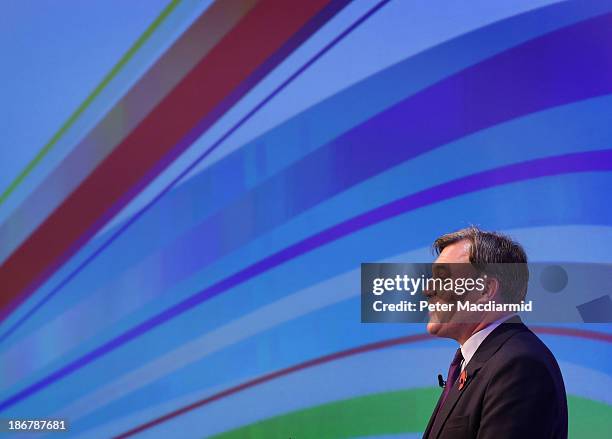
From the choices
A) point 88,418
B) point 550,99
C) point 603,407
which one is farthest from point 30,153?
point 603,407

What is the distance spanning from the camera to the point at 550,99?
6.54ft

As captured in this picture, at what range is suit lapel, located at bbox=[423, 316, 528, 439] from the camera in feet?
5.52

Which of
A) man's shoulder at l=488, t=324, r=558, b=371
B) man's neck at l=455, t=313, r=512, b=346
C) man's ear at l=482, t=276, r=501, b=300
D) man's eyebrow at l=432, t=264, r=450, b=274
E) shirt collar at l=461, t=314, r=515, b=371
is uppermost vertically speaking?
man's eyebrow at l=432, t=264, r=450, b=274

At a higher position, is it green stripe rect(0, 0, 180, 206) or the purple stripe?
green stripe rect(0, 0, 180, 206)

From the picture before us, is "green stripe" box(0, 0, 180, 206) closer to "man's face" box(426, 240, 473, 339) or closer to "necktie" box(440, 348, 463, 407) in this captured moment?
"man's face" box(426, 240, 473, 339)

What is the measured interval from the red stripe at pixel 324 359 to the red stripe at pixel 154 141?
53 centimetres

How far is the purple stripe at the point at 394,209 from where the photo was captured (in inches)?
77.7

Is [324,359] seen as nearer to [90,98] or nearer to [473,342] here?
[473,342]

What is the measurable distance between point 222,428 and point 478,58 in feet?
4.11

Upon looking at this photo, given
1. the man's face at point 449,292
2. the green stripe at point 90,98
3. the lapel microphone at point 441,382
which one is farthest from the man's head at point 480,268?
the green stripe at point 90,98

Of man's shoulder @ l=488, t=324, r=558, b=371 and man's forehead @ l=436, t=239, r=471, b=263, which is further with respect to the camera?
man's forehead @ l=436, t=239, r=471, b=263

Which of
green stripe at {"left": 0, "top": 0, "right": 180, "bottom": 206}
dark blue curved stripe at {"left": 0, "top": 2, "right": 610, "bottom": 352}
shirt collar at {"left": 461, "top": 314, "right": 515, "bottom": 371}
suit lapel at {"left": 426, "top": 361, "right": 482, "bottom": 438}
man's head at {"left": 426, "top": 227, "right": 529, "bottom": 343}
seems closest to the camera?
suit lapel at {"left": 426, "top": 361, "right": 482, "bottom": 438}

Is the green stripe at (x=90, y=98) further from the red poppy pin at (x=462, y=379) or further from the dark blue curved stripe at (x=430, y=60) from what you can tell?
the red poppy pin at (x=462, y=379)

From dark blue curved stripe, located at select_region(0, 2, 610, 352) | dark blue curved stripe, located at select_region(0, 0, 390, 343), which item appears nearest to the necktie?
dark blue curved stripe, located at select_region(0, 2, 610, 352)
